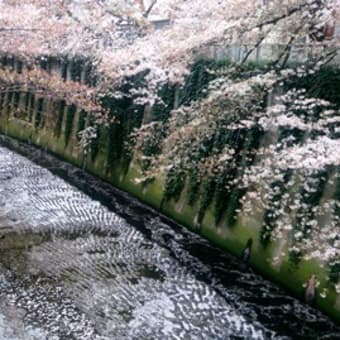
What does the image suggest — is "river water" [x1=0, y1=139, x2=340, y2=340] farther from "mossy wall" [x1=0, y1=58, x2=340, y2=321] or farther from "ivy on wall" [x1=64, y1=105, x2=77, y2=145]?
"ivy on wall" [x1=64, y1=105, x2=77, y2=145]

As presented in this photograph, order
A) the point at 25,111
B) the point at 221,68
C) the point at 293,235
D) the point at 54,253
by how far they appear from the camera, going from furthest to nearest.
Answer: the point at 25,111 → the point at 221,68 → the point at 54,253 → the point at 293,235

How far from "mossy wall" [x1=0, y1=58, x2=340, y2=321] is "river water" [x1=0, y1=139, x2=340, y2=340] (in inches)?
11.4

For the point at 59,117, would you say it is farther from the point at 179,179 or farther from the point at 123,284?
the point at 123,284

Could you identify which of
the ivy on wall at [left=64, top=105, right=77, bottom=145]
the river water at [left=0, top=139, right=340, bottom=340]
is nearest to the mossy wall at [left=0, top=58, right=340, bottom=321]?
the ivy on wall at [left=64, top=105, right=77, bottom=145]

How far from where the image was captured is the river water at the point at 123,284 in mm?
5824

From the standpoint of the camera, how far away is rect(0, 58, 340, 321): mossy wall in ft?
23.3

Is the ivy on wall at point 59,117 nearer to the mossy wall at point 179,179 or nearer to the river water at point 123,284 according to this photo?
the mossy wall at point 179,179

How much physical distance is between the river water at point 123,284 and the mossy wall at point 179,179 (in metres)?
0.29

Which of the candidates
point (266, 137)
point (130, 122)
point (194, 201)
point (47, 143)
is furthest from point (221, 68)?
point (47, 143)

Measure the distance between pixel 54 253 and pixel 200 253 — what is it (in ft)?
8.46

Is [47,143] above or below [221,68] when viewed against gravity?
below

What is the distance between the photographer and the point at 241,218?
8156 mm

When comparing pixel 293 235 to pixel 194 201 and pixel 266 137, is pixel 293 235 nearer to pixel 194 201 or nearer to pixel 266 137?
pixel 266 137

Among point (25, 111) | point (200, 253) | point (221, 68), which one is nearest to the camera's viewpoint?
point (200, 253)
